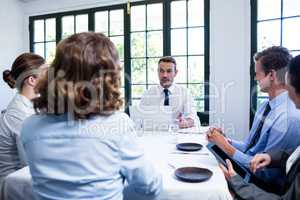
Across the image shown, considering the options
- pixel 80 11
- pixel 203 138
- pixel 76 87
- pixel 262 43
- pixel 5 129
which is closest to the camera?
pixel 76 87

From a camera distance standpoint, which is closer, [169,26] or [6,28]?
[169,26]

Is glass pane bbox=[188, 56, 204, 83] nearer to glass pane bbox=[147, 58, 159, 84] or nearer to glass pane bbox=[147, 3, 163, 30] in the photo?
glass pane bbox=[147, 58, 159, 84]

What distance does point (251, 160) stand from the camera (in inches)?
62.2

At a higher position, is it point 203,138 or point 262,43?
point 262,43

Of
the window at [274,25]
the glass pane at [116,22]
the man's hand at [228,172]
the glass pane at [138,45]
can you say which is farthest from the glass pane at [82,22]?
the man's hand at [228,172]

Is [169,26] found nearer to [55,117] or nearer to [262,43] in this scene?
[262,43]

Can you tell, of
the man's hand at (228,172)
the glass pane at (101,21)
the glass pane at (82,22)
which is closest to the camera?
the man's hand at (228,172)

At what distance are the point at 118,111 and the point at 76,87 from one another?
19 centimetres

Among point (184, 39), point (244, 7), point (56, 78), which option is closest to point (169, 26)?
point (184, 39)

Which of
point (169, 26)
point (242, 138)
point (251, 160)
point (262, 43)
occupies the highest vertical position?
point (169, 26)

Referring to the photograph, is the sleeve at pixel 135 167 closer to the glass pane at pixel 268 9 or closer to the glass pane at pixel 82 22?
the glass pane at pixel 268 9

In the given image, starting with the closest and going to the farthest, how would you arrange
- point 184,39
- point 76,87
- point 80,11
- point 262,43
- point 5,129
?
point 76,87 < point 5,129 < point 262,43 < point 184,39 < point 80,11

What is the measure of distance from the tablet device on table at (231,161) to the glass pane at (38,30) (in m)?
3.99

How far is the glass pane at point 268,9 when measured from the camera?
316 cm
